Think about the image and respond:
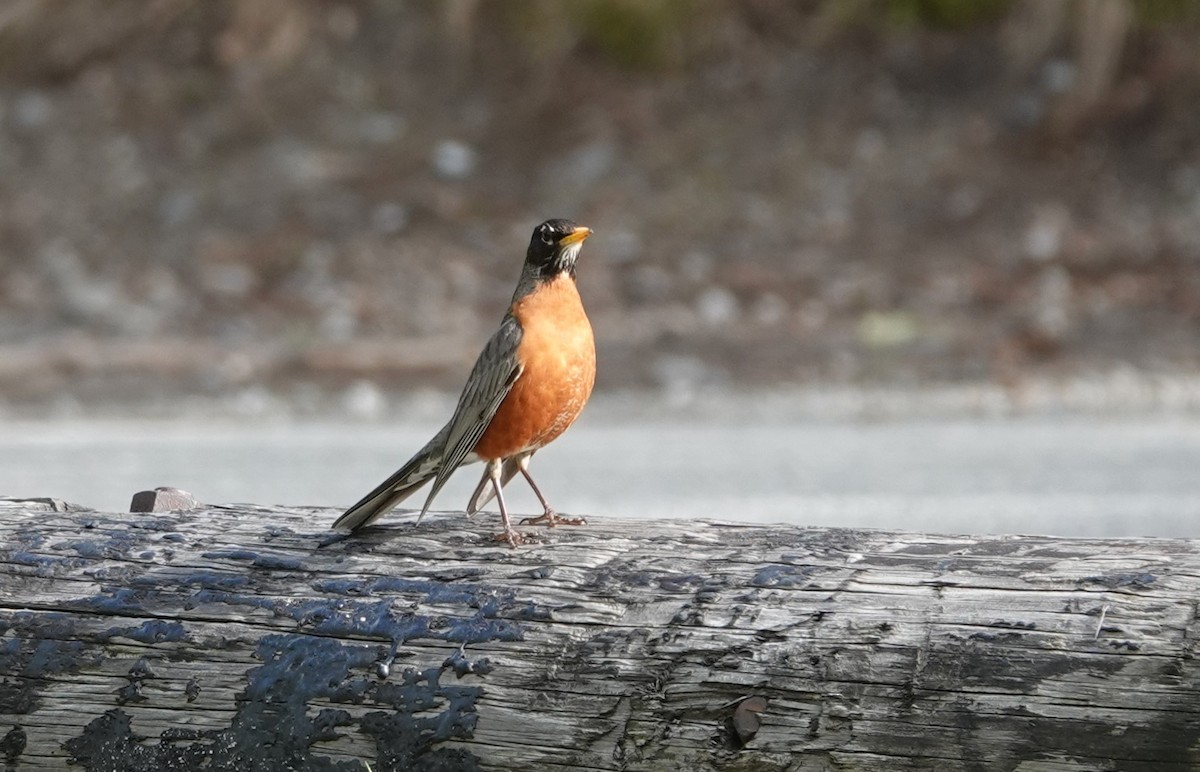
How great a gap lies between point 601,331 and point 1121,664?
10.1 m

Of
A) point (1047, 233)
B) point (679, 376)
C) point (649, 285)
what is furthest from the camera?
point (1047, 233)

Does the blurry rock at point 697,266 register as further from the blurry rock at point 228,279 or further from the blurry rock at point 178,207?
the blurry rock at point 178,207

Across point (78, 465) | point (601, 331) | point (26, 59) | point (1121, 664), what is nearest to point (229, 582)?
point (1121, 664)

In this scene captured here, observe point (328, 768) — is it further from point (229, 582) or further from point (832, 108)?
point (832, 108)

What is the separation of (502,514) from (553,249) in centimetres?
77

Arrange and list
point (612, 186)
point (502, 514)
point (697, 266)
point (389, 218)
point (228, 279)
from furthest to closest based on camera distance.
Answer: point (612, 186) → point (389, 218) → point (228, 279) → point (697, 266) → point (502, 514)

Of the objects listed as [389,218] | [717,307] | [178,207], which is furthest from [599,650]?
[178,207]

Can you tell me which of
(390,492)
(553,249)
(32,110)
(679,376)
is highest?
(32,110)

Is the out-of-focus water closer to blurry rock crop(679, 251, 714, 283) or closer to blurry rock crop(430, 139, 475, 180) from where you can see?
blurry rock crop(679, 251, 714, 283)

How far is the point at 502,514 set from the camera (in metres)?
3.38

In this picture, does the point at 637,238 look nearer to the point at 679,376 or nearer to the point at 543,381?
the point at 679,376

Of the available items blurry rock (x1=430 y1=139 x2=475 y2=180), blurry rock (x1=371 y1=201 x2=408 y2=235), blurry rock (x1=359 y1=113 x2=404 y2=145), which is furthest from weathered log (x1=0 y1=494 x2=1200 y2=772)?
blurry rock (x1=359 y1=113 x2=404 y2=145)

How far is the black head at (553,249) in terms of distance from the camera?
Result: 12.7ft

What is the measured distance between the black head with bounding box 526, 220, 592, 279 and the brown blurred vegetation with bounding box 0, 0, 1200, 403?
8072mm
